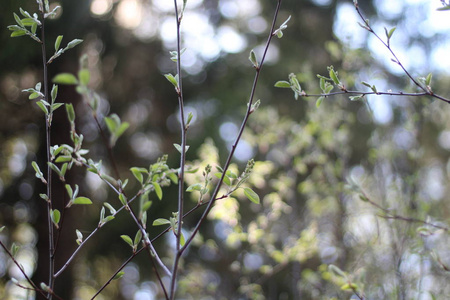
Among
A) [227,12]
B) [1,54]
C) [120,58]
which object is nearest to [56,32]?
[1,54]

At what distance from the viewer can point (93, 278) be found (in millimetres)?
4891

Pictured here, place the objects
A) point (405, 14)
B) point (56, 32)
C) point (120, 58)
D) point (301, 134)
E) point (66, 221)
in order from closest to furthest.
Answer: point (301, 134) → point (56, 32) → point (405, 14) → point (66, 221) → point (120, 58)

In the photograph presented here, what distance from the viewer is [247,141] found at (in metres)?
3.11

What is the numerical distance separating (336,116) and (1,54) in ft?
7.60

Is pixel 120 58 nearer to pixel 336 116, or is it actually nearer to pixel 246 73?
pixel 246 73

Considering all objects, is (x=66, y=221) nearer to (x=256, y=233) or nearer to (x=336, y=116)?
(x=256, y=233)

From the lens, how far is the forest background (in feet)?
8.75

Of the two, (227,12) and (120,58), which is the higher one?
(227,12)

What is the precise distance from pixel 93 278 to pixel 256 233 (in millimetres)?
3257

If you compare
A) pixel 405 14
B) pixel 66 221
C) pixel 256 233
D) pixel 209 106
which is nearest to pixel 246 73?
pixel 209 106

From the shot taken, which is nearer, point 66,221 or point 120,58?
point 66,221

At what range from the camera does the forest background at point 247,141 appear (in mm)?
2666

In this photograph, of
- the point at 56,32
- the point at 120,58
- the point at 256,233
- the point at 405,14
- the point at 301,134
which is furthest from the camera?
the point at 120,58

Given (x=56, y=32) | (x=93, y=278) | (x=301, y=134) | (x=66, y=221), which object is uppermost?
(x=56, y=32)
